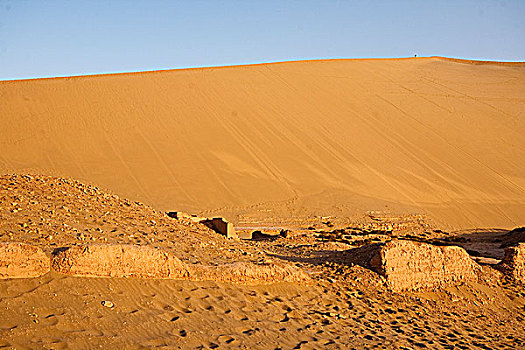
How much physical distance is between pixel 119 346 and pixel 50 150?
21.0 meters

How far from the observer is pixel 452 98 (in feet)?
113

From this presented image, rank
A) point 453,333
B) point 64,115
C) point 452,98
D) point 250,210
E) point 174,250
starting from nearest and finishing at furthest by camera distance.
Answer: point 453,333, point 174,250, point 250,210, point 64,115, point 452,98

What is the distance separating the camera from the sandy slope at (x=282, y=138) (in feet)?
67.6

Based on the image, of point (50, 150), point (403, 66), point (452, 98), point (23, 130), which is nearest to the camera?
point (50, 150)

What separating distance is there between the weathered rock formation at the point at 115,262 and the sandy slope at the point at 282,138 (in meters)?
12.7

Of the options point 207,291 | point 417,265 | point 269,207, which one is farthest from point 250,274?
point 269,207

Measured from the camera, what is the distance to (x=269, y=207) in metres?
18.9

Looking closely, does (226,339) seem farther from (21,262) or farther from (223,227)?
(223,227)

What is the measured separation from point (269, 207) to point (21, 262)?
45.5ft

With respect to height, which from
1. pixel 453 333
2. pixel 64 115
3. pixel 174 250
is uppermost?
pixel 64 115

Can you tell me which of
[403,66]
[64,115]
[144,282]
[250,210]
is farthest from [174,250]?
[403,66]

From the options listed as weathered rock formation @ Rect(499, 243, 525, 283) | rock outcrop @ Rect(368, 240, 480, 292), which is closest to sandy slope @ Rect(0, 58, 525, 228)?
weathered rock formation @ Rect(499, 243, 525, 283)

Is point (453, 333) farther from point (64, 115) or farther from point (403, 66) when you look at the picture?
point (403, 66)

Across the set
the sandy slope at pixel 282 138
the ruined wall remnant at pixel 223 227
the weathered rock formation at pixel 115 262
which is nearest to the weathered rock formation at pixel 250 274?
the weathered rock formation at pixel 115 262
